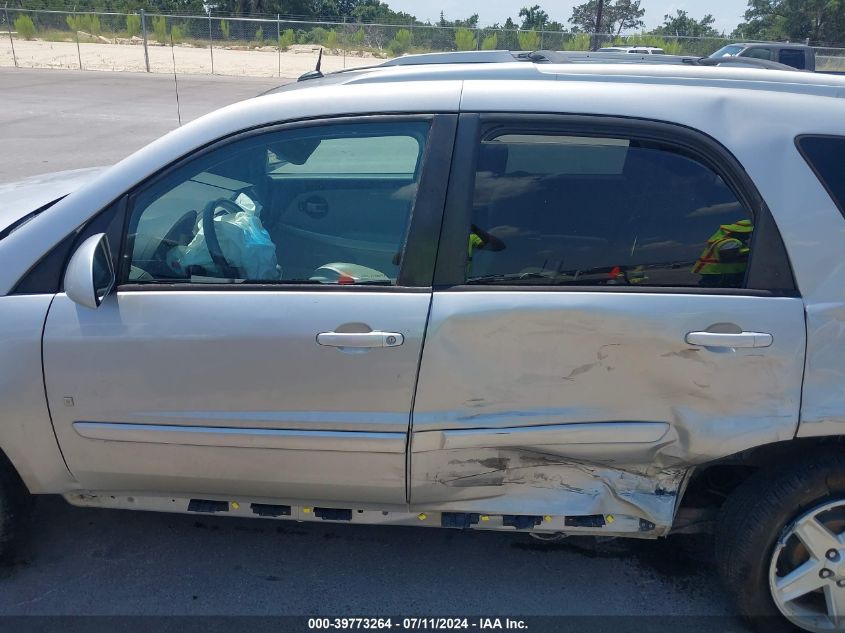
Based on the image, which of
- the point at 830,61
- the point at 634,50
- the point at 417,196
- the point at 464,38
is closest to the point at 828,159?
the point at 417,196

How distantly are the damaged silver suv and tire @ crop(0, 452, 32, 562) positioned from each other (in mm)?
113

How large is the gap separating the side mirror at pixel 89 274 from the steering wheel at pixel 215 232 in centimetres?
35

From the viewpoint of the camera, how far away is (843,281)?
216 centimetres

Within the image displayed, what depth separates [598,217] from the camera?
7.69 ft

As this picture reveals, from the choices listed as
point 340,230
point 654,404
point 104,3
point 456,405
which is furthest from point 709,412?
point 104,3

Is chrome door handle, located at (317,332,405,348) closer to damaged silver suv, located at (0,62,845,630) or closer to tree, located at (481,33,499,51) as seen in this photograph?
damaged silver suv, located at (0,62,845,630)

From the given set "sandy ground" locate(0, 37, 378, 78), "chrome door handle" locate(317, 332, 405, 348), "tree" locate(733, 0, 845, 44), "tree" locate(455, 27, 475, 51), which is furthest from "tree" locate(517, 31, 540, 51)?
"chrome door handle" locate(317, 332, 405, 348)

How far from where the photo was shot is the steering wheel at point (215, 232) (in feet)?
8.05

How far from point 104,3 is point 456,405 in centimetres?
5228

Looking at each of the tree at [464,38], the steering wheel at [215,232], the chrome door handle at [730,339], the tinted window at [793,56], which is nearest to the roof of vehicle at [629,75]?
the steering wheel at [215,232]

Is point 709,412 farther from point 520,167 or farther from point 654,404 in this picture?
point 520,167

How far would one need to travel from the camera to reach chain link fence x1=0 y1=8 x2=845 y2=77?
2906cm

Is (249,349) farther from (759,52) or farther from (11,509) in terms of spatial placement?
(759,52)

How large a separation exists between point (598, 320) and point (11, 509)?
7.21ft
